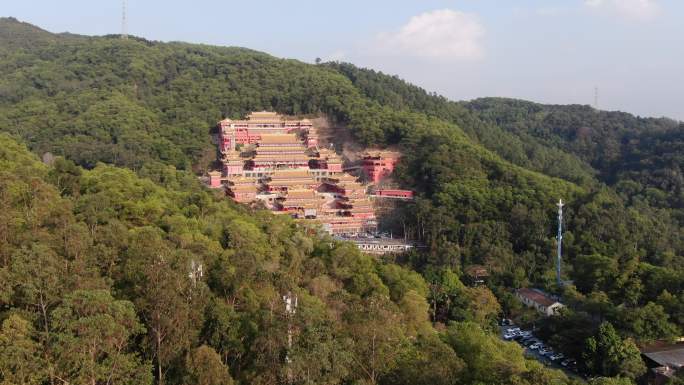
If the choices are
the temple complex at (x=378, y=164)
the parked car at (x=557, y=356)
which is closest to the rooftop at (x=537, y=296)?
the parked car at (x=557, y=356)

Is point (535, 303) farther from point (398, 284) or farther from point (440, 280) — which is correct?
point (398, 284)

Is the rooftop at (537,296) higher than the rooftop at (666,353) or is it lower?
lower

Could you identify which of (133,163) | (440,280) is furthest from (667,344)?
(133,163)

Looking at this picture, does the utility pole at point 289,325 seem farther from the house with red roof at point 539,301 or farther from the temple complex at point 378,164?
the temple complex at point 378,164

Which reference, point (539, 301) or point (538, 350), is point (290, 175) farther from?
point (538, 350)

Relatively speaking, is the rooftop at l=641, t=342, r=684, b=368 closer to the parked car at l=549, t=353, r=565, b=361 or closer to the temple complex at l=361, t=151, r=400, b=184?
the parked car at l=549, t=353, r=565, b=361

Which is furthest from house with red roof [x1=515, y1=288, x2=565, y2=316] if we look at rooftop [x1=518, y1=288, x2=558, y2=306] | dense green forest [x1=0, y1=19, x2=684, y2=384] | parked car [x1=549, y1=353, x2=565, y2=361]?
parked car [x1=549, y1=353, x2=565, y2=361]

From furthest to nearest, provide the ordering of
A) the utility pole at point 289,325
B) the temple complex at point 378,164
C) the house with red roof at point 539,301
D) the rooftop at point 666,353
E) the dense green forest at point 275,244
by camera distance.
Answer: the temple complex at point 378,164 → the house with red roof at point 539,301 → the rooftop at point 666,353 → the dense green forest at point 275,244 → the utility pole at point 289,325

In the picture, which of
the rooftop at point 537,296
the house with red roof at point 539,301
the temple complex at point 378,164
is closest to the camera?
the house with red roof at point 539,301
